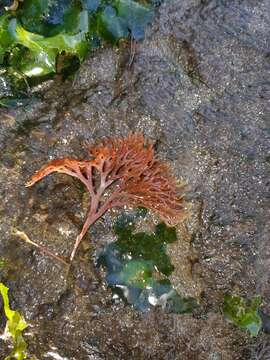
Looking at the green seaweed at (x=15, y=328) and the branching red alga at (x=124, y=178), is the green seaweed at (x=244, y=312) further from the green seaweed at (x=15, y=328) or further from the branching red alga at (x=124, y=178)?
the green seaweed at (x=15, y=328)

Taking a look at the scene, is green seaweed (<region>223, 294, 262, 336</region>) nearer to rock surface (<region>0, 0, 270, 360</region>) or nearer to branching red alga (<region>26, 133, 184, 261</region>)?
rock surface (<region>0, 0, 270, 360</region>)

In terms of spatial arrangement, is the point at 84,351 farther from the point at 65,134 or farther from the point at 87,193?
the point at 65,134

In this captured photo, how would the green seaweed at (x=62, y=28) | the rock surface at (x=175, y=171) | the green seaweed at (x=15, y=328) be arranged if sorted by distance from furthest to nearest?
the green seaweed at (x=62, y=28), the rock surface at (x=175, y=171), the green seaweed at (x=15, y=328)

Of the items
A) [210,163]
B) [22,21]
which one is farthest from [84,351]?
[22,21]

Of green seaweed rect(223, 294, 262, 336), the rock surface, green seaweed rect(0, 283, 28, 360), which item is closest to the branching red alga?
the rock surface

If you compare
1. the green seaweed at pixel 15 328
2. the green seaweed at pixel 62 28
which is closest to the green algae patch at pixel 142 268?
the green seaweed at pixel 15 328

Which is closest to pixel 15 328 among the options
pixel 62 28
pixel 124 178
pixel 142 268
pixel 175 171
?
pixel 142 268
